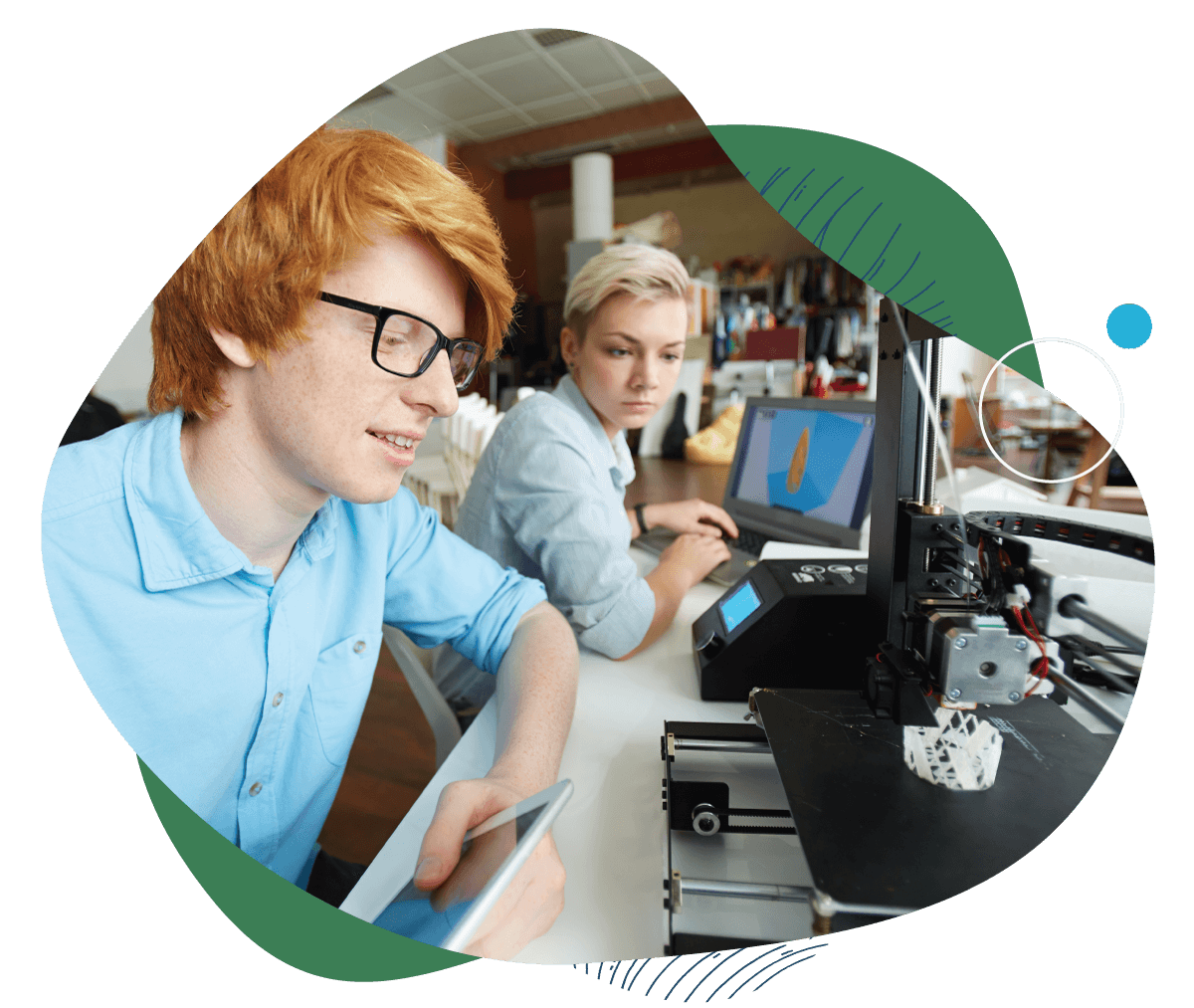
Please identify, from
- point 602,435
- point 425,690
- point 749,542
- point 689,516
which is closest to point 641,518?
point 689,516

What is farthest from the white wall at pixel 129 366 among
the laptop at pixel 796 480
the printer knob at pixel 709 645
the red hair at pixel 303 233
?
the laptop at pixel 796 480

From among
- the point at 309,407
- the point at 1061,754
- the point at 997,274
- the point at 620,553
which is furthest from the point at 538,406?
the point at 1061,754

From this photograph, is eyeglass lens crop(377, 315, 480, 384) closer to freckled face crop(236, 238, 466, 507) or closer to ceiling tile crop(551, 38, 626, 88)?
freckled face crop(236, 238, 466, 507)

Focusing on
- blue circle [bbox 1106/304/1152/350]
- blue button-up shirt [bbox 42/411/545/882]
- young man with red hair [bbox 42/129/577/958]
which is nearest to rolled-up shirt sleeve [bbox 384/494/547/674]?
blue button-up shirt [bbox 42/411/545/882]

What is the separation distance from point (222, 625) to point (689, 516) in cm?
87

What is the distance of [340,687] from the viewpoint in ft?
2.02

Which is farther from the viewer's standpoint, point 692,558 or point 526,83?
point 692,558

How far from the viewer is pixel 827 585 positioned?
1.99 feet

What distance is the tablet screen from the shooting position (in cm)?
40

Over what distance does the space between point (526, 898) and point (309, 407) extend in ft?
1.22

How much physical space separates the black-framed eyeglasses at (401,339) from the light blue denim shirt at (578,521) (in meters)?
0.29

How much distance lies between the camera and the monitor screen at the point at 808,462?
42.6 inches

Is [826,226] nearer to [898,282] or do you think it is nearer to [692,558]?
[898,282]

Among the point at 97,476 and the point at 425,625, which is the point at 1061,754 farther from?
the point at 97,476
